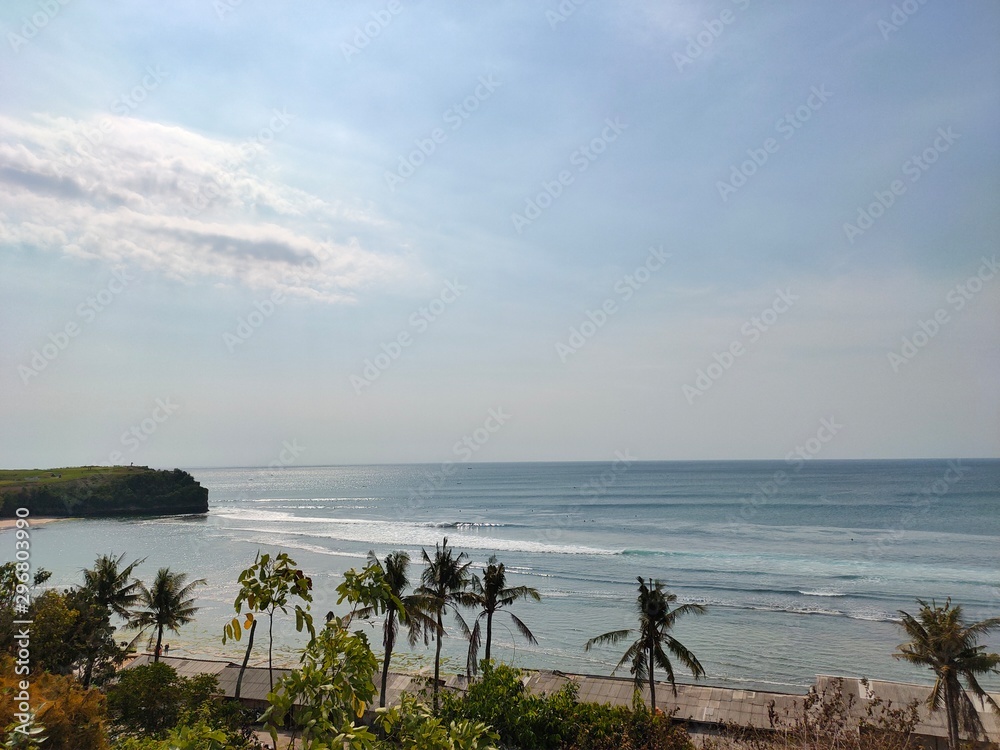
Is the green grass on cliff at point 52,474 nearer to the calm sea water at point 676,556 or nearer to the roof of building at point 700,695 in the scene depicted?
the calm sea water at point 676,556

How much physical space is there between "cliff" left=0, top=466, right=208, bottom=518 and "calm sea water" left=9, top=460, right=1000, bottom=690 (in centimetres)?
693

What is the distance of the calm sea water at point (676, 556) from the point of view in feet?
127

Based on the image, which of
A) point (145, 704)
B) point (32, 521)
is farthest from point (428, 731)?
point (32, 521)

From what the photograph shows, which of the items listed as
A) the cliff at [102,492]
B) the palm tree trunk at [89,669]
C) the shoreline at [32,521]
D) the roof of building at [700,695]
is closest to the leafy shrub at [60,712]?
the roof of building at [700,695]

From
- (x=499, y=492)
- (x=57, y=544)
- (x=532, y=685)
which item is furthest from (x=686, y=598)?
(x=499, y=492)

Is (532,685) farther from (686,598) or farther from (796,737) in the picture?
(686,598)

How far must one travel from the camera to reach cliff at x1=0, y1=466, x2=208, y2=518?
99.5m

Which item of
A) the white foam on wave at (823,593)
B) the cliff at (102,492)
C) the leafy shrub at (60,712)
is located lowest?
the leafy shrub at (60,712)

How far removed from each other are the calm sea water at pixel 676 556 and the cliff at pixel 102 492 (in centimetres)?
693

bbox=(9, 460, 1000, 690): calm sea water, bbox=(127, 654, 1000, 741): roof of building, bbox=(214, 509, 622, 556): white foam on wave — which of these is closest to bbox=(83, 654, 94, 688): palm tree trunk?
bbox=(127, 654, 1000, 741): roof of building

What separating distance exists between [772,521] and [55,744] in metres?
86.1

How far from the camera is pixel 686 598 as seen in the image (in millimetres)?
48344

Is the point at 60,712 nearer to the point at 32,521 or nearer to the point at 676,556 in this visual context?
the point at 676,556

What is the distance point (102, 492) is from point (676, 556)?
88.5 m
